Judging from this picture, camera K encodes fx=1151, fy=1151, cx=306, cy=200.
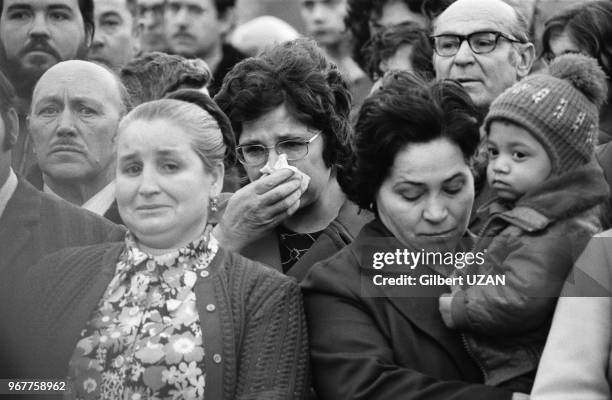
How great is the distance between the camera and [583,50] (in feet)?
13.6

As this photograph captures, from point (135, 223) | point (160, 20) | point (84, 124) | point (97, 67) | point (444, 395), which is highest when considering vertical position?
point (160, 20)

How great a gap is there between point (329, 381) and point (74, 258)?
0.76 meters

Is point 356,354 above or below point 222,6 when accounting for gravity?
below

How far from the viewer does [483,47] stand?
412 cm

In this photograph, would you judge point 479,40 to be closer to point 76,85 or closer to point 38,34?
point 76,85

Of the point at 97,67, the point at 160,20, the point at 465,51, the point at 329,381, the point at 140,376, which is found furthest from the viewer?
the point at 160,20

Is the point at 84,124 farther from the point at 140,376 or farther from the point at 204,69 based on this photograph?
the point at 140,376

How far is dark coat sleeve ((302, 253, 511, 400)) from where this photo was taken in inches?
116

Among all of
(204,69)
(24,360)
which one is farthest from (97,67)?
(24,360)

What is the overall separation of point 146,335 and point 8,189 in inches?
33.1

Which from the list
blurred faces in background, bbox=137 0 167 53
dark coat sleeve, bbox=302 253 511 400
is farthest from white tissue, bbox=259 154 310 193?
blurred faces in background, bbox=137 0 167 53

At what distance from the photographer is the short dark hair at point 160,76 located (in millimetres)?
4148

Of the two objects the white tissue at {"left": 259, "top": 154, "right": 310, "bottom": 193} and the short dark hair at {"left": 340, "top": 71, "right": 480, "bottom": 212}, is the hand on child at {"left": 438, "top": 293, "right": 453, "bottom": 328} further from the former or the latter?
the white tissue at {"left": 259, "top": 154, "right": 310, "bottom": 193}

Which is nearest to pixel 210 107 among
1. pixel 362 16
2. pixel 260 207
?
pixel 260 207
